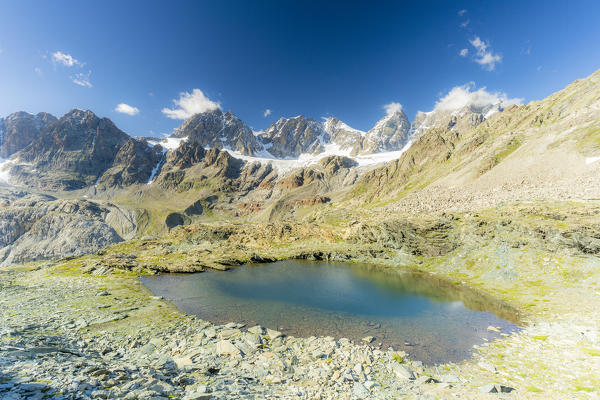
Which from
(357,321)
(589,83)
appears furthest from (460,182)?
(357,321)

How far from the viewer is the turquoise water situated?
83.3 feet

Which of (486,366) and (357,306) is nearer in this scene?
(486,366)

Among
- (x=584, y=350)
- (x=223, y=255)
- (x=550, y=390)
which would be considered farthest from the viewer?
(x=223, y=255)

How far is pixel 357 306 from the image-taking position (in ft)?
115

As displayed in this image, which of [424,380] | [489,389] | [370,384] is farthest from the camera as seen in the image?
[424,380]

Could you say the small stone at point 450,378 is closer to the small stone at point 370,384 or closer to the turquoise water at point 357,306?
the turquoise water at point 357,306

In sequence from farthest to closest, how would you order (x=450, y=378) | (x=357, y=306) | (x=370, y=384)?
(x=357, y=306), (x=450, y=378), (x=370, y=384)

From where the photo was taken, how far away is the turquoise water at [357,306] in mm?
25391

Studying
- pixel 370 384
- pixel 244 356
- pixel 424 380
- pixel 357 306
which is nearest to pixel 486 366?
pixel 424 380

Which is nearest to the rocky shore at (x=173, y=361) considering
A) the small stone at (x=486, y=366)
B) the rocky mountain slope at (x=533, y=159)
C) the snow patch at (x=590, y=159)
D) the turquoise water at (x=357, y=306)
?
the small stone at (x=486, y=366)

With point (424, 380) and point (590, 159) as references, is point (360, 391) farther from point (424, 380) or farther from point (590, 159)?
point (590, 159)

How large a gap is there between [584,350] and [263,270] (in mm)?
53757

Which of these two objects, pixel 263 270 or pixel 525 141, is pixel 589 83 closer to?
pixel 525 141

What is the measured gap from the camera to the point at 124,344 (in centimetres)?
1991
